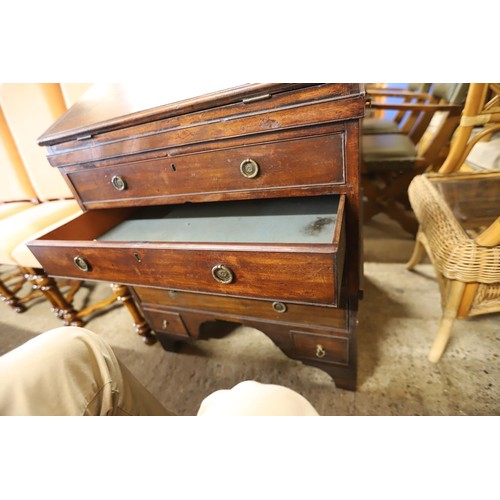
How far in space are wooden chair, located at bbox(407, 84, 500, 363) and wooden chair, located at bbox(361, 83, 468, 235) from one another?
0.23 metres

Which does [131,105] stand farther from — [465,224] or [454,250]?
[465,224]

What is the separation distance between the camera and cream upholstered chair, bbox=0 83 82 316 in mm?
1126

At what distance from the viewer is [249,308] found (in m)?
0.74

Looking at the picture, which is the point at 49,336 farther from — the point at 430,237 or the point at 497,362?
the point at 497,362

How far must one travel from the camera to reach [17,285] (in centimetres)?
170

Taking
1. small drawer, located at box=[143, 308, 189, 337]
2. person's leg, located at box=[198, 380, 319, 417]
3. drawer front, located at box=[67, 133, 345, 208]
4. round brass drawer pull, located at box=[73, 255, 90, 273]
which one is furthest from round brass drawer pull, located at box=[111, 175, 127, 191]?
person's leg, located at box=[198, 380, 319, 417]

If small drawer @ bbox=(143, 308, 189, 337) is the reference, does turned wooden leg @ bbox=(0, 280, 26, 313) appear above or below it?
below

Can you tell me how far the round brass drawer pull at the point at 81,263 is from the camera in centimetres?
63

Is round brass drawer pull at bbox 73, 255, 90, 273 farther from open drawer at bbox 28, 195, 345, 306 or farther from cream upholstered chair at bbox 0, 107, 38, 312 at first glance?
cream upholstered chair at bbox 0, 107, 38, 312

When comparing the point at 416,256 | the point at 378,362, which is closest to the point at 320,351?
the point at 378,362

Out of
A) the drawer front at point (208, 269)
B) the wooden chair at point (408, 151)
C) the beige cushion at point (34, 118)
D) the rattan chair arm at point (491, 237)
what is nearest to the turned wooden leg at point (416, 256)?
the wooden chair at point (408, 151)
